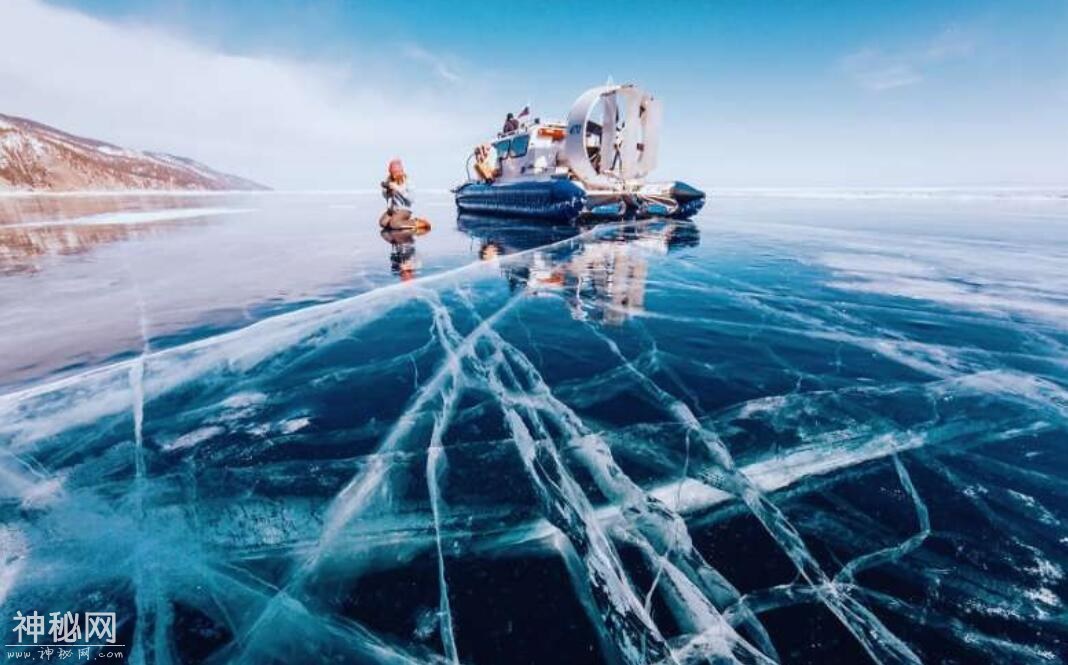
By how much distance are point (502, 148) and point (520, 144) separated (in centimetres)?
228

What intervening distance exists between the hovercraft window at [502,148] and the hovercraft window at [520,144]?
1.89 ft

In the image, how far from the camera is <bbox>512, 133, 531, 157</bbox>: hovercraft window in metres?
24.0

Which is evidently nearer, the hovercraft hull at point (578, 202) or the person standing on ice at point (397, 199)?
→ the person standing on ice at point (397, 199)

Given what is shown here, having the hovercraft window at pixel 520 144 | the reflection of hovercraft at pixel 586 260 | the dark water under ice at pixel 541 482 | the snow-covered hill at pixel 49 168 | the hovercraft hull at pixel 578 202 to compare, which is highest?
the snow-covered hill at pixel 49 168

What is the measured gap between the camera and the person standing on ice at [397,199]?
1544 cm

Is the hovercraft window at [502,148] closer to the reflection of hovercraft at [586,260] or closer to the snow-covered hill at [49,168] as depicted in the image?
the reflection of hovercraft at [586,260]

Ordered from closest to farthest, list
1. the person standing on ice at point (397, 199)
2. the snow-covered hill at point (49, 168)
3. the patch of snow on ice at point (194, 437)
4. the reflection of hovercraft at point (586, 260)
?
1. the patch of snow on ice at point (194, 437)
2. the reflection of hovercraft at point (586, 260)
3. the person standing on ice at point (397, 199)
4. the snow-covered hill at point (49, 168)

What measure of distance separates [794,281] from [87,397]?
416 inches

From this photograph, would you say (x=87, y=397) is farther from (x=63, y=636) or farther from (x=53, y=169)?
(x=53, y=169)

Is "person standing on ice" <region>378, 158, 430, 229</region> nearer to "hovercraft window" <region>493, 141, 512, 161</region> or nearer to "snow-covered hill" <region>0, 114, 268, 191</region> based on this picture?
"hovercraft window" <region>493, 141, 512, 161</region>

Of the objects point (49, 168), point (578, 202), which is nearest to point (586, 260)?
point (578, 202)

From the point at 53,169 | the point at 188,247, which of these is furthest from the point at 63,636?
the point at 53,169

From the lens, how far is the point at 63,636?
6.31ft

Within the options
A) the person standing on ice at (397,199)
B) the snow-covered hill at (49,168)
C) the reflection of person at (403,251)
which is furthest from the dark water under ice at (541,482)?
the snow-covered hill at (49,168)
